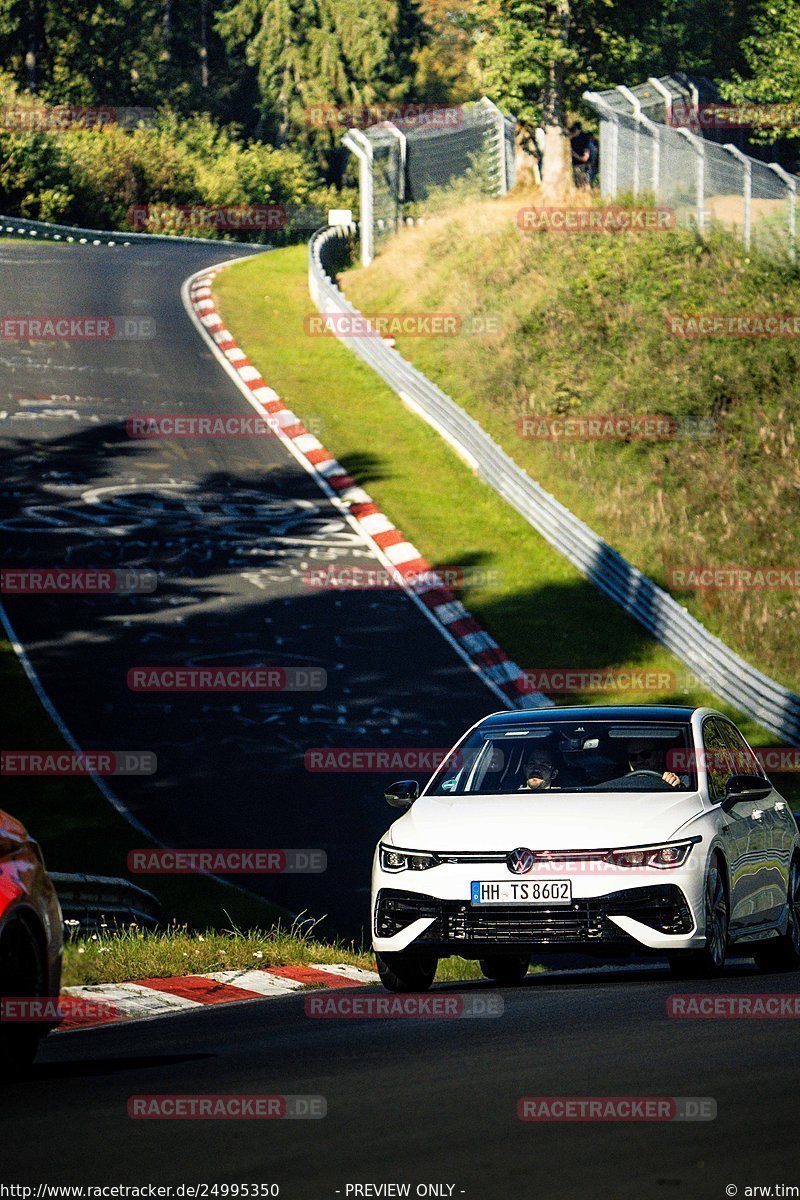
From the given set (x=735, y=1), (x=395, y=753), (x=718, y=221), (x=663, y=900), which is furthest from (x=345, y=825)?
(x=735, y=1)

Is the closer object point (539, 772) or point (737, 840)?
point (737, 840)

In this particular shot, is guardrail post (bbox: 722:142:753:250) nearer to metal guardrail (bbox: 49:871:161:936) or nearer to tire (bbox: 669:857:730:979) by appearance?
metal guardrail (bbox: 49:871:161:936)

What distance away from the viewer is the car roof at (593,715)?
10.9 m

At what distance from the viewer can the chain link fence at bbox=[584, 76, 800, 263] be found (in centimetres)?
3391

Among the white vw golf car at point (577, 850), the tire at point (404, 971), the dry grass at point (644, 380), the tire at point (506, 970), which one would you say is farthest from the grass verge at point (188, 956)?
the dry grass at point (644, 380)

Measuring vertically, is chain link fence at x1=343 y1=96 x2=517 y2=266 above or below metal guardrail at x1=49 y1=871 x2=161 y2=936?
above

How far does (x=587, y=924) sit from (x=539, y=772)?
126 centimetres

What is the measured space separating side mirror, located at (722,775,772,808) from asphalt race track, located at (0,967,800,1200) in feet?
5.17

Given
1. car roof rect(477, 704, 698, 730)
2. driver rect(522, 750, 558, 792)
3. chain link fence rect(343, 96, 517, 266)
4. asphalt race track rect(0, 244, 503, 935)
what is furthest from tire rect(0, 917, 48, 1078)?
chain link fence rect(343, 96, 517, 266)

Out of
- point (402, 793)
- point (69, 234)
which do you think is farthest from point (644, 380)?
point (69, 234)

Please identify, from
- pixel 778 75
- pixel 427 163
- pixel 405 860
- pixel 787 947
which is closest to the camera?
pixel 405 860

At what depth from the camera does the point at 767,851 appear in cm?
1109

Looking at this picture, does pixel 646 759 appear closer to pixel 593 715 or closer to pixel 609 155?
pixel 593 715

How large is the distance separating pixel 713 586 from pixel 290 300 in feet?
65.1
